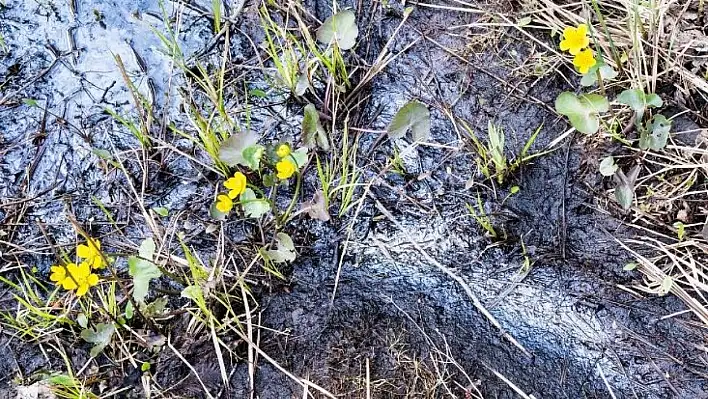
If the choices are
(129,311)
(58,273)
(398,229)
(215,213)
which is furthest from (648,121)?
(58,273)

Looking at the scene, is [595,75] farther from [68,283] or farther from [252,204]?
[68,283]

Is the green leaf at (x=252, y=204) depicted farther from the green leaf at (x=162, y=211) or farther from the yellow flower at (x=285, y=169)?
the green leaf at (x=162, y=211)

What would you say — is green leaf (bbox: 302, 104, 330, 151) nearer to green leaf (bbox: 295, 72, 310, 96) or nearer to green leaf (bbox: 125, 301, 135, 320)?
green leaf (bbox: 295, 72, 310, 96)

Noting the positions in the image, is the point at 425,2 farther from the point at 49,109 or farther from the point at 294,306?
the point at 49,109

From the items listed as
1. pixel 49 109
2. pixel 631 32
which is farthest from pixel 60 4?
pixel 631 32

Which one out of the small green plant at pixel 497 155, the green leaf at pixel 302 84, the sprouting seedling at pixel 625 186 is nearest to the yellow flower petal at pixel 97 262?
the green leaf at pixel 302 84
